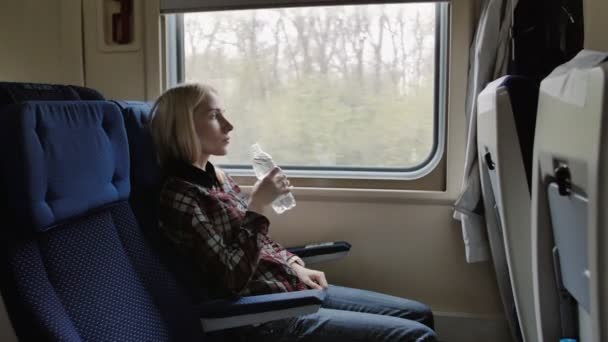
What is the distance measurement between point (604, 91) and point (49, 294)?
1106 millimetres

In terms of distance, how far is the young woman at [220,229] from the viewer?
1568 mm

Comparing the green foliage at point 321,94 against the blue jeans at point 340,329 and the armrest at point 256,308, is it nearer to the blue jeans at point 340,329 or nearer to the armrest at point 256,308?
the blue jeans at point 340,329

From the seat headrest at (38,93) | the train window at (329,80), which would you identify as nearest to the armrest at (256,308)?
the seat headrest at (38,93)

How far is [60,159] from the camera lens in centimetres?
125

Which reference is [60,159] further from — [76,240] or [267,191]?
[267,191]

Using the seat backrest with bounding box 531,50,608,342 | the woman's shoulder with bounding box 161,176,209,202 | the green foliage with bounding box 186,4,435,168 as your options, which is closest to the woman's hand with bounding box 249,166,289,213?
the woman's shoulder with bounding box 161,176,209,202

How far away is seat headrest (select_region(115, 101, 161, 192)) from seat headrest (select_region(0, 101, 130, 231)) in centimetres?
13

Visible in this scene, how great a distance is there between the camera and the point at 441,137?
228cm

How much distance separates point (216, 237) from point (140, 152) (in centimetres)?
38

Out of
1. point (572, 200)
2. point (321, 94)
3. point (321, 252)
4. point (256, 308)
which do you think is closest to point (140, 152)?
point (256, 308)

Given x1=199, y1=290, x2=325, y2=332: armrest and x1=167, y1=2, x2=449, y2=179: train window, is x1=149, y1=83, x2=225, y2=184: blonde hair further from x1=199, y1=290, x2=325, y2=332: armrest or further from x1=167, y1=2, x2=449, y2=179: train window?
x1=167, y1=2, x2=449, y2=179: train window

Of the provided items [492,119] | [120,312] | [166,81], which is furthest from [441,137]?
[120,312]

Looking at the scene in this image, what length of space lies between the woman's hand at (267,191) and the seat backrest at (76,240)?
13.7 inches

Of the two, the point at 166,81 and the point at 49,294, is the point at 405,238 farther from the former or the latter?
the point at 49,294
